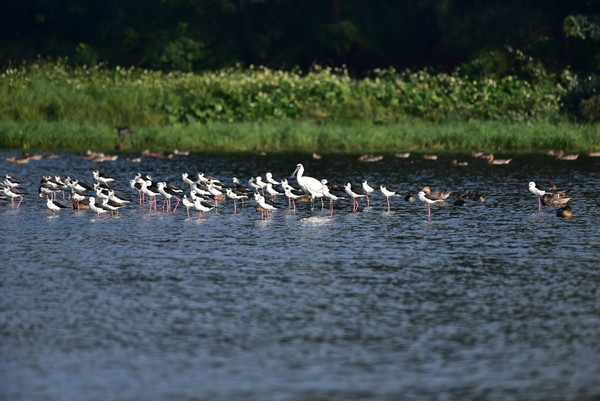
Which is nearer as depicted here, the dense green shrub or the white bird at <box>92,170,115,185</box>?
the white bird at <box>92,170,115,185</box>

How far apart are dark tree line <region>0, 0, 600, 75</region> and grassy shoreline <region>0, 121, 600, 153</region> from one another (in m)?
13.6

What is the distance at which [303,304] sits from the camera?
1512 cm

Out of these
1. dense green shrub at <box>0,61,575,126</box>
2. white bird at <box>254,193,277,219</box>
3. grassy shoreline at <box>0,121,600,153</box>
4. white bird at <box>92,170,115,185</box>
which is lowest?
white bird at <box>254,193,277,219</box>

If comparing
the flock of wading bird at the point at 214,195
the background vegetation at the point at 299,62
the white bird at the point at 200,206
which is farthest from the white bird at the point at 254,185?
the background vegetation at the point at 299,62

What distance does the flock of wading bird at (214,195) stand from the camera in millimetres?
24031

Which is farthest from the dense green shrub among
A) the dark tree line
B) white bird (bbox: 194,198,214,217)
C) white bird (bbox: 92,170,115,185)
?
white bird (bbox: 194,198,214,217)

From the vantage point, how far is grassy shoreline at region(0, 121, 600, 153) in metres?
38.5

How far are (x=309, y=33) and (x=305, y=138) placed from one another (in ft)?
80.1

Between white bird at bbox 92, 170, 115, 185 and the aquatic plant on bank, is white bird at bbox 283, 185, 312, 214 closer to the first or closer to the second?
white bird at bbox 92, 170, 115, 185

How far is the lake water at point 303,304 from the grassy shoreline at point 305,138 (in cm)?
1303

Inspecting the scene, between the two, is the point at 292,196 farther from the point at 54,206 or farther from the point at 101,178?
the point at 101,178

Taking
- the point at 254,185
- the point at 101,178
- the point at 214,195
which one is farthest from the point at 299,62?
the point at 214,195

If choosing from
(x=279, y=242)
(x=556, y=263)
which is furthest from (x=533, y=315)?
(x=279, y=242)

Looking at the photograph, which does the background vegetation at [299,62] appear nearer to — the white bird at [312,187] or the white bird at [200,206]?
the white bird at [312,187]
